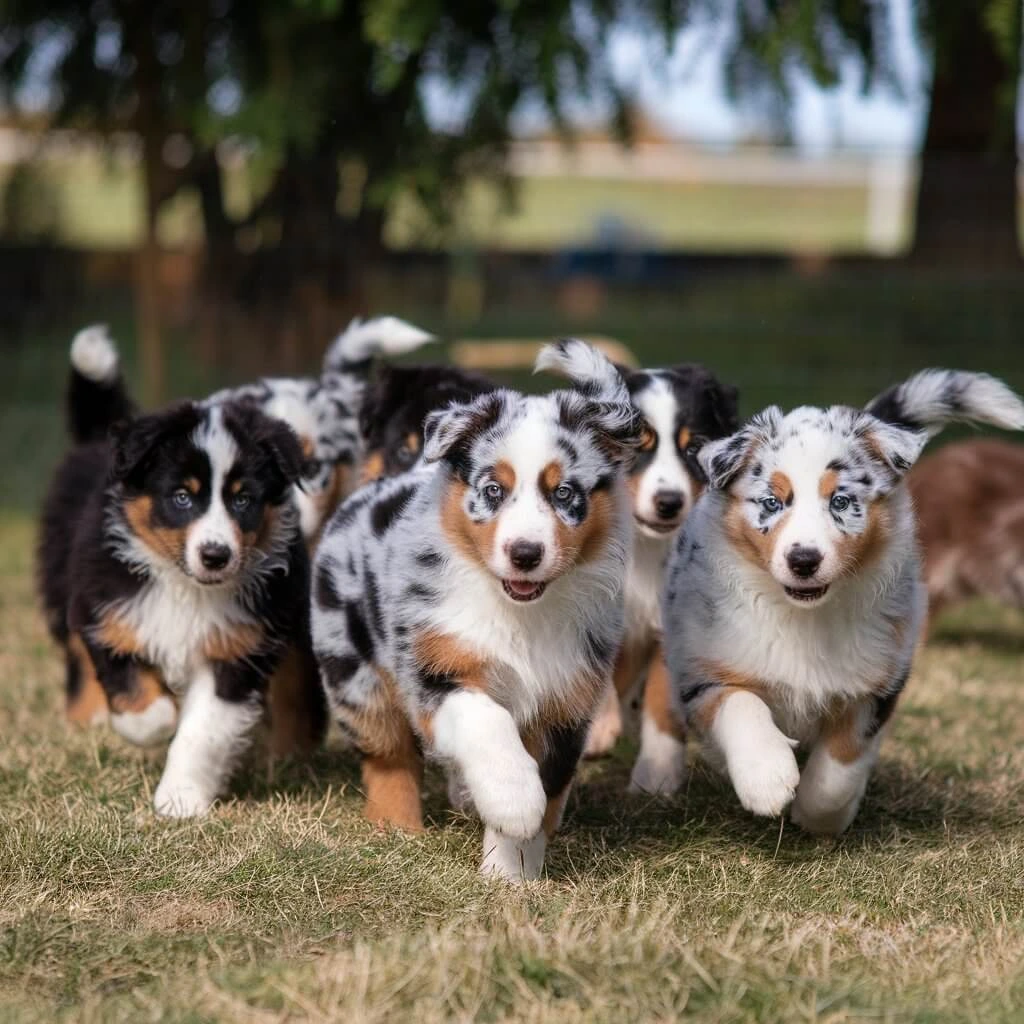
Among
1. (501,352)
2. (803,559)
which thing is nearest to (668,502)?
(803,559)

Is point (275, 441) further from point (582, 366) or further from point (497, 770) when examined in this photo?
point (497, 770)

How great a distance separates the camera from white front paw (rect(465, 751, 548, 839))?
12.1ft

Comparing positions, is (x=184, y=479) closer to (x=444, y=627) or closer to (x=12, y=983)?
(x=444, y=627)

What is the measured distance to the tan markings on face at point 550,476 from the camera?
3.91 m

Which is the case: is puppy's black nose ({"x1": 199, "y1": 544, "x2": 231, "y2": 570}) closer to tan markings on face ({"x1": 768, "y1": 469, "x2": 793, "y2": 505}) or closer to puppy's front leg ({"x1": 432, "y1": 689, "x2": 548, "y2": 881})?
puppy's front leg ({"x1": 432, "y1": 689, "x2": 548, "y2": 881})

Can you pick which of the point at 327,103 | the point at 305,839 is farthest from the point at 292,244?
the point at 305,839

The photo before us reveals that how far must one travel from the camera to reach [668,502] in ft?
16.4

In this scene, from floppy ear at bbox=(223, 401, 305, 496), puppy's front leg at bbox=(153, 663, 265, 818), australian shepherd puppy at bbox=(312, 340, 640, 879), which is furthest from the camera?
floppy ear at bbox=(223, 401, 305, 496)

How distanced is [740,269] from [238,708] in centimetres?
770

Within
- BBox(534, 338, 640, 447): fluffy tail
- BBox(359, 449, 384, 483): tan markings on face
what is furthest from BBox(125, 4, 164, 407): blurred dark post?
BBox(534, 338, 640, 447): fluffy tail

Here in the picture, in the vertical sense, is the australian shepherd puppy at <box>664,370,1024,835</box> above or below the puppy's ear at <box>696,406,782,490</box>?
below

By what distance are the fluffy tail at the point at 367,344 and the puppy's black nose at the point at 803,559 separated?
2.30 meters

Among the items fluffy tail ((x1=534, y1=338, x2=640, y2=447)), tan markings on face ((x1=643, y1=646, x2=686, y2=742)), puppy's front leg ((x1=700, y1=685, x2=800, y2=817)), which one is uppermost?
fluffy tail ((x1=534, y1=338, x2=640, y2=447))

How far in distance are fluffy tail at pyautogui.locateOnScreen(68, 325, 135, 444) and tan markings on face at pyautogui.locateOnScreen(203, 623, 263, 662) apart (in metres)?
1.29
